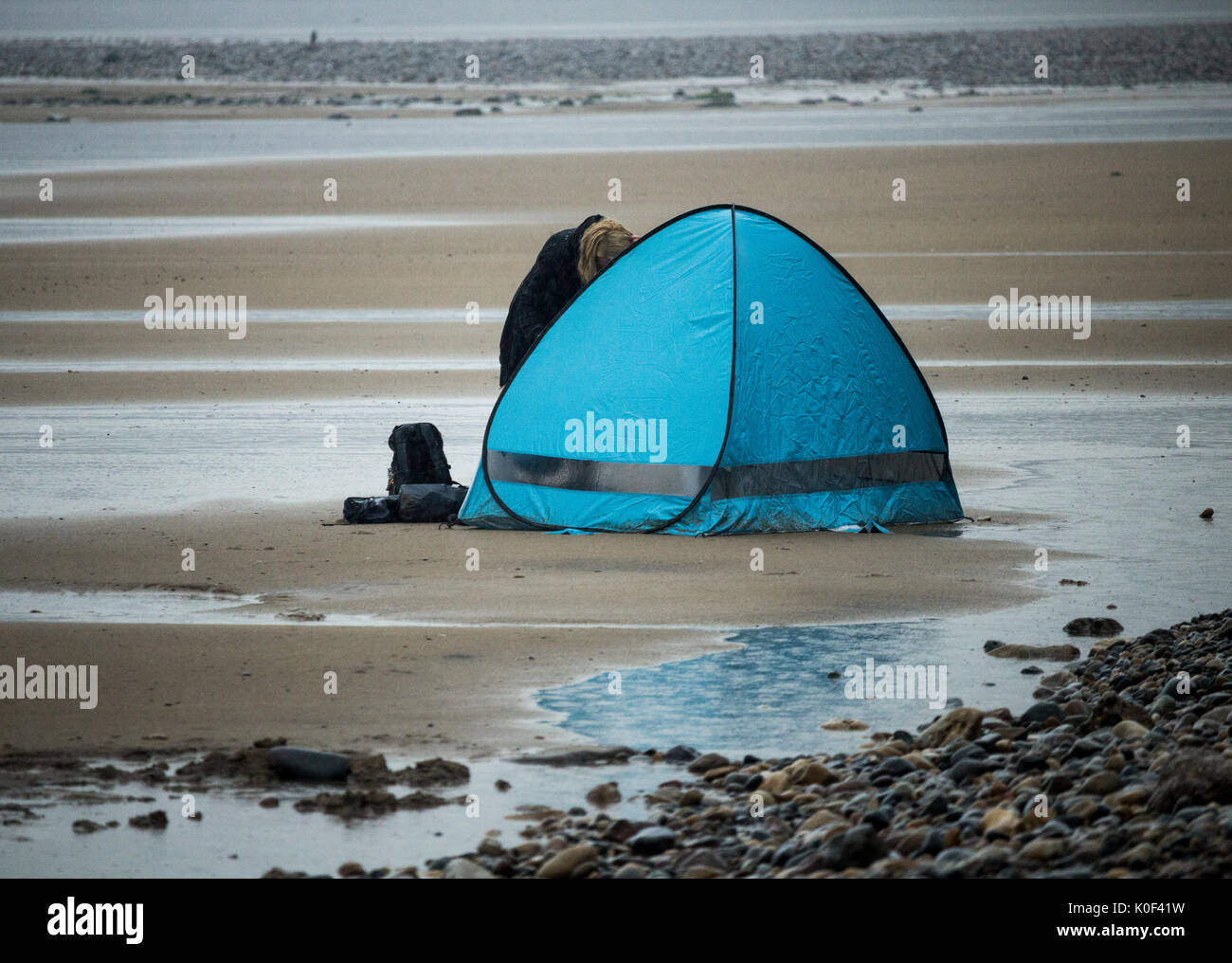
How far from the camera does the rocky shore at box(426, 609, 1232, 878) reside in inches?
243

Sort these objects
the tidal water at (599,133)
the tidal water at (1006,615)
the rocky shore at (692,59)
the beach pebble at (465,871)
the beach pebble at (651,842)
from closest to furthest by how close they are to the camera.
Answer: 1. the beach pebble at (465,871)
2. the beach pebble at (651,842)
3. the tidal water at (1006,615)
4. the tidal water at (599,133)
5. the rocky shore at (692,59)

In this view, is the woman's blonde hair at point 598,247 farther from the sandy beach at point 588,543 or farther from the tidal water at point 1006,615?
the tidal water at point 1006,615

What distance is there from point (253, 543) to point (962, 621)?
465cm

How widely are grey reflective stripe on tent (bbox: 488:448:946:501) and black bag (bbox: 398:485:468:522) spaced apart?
45 cm

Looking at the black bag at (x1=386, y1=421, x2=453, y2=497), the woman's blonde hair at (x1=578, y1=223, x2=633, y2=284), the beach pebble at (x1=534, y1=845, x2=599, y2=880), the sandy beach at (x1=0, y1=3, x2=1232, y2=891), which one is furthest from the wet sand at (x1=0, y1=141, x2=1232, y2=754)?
the woman's blonde hair at (x1=578, y1=223, x2=633, y2=284)

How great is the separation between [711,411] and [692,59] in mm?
88251

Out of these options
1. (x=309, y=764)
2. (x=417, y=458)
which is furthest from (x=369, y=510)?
(x=309, y=764)

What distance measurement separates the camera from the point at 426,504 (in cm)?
1256

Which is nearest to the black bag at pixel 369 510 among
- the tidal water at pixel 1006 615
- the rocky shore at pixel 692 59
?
the tidal water at pixel 1006 615

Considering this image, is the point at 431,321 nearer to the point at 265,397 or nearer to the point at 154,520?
the point at 265,397

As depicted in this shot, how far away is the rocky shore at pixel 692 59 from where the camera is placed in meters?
79.9

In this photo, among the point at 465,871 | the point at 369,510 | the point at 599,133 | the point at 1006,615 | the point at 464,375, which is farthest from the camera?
the point at 599,133

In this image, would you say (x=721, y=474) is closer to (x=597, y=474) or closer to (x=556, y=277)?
(x=597, y=474)

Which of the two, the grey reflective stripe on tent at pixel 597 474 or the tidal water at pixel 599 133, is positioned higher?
the tidal water at pixel 599 133
